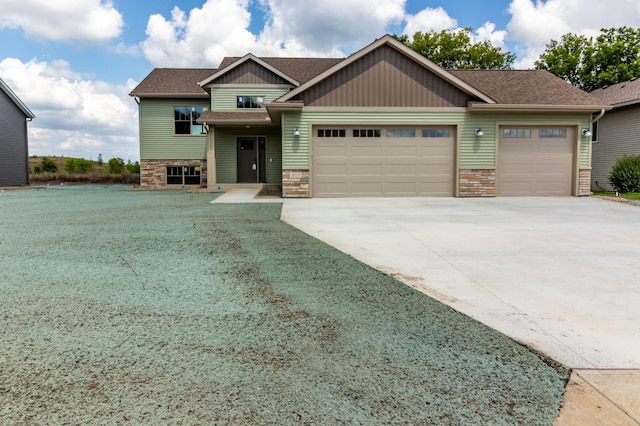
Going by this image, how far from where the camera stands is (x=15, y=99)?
24375 millimetres

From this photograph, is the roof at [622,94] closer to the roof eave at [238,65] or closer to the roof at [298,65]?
the roof at [298,65]

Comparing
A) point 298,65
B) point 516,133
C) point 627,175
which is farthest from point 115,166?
point 627,175

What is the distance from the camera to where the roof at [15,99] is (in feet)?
76.3

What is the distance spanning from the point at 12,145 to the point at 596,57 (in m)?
37.2

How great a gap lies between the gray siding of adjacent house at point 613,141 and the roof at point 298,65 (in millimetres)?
12894

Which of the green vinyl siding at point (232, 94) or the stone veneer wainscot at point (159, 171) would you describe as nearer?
the green vinyl siding at point (232, 94)

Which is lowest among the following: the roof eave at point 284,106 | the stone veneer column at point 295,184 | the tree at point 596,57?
the stone veneer column at point 295,184

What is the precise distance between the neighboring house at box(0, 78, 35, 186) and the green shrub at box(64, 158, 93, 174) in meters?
3.91

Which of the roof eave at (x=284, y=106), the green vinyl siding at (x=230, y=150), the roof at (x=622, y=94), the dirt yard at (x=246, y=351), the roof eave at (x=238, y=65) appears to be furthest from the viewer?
the green vinyl siding at (x=230, y=150)

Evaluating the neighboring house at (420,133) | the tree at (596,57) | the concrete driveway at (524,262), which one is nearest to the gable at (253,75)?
the neighboring house at (420,133)

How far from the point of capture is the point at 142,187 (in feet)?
69.3

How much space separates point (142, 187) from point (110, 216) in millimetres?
11640

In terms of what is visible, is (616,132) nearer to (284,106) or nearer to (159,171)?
(284,106)

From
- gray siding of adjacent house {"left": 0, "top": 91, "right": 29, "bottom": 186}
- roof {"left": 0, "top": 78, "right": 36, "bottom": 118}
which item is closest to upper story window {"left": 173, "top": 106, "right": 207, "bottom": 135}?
roof {"left": 0, "top": 78, "right": 36, "bottom": 118}
